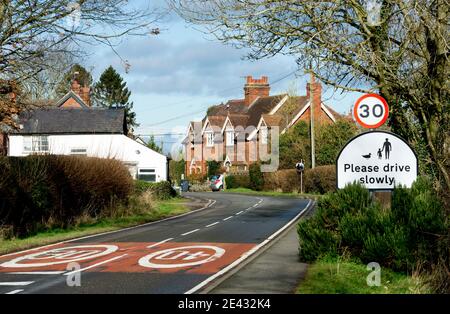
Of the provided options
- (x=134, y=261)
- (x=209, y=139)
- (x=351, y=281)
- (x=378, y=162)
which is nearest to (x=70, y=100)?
(x=209, y=139)

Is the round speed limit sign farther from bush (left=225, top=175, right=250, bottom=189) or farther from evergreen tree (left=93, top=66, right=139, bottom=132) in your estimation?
evergreen tree (left=93, top=66, right=139, bottom=132)

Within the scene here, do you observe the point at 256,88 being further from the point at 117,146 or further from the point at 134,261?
the point at 134,261

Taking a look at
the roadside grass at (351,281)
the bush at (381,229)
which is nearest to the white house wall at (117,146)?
the bush at (381,229)

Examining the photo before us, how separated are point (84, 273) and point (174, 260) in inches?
95.1

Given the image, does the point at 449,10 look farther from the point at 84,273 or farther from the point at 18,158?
the point at 18,158

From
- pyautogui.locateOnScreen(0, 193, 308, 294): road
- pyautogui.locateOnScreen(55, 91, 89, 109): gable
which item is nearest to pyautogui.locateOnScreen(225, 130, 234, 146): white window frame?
pyautogui.locateOnScreen(55, 91, 89, 109): gable

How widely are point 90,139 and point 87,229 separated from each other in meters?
29.7

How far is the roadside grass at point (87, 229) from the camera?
58.5 feet

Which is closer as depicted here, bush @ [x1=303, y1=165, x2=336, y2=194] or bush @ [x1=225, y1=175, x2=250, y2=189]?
bush @ [x1=303, y1=165, x2=336, y2=194]

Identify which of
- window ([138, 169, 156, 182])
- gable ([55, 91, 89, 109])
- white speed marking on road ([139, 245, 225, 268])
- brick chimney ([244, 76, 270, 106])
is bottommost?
white speed marking on road ([139, 245, 225, 268])

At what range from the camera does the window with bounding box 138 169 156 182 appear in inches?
2048

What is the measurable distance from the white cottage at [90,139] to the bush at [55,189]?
22082 mm

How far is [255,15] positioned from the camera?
14336 millimetres

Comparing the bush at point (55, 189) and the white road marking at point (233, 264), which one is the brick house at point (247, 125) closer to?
the bush at point (55, 189)
